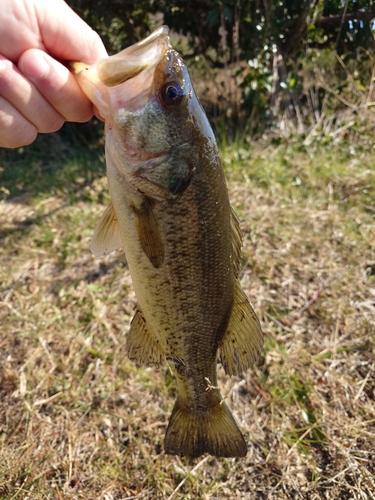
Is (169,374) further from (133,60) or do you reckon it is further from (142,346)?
(133,60)

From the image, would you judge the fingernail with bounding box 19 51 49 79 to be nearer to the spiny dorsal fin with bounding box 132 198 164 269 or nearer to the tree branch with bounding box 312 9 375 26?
the spiny dorsal fin with bounding box 132 198 164 269

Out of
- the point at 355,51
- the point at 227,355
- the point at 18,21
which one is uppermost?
the point at 18,21

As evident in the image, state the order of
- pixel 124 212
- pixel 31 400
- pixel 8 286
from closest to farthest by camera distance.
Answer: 1. pixel 124 212
2. pixel 31 400
3. pixel 8 286

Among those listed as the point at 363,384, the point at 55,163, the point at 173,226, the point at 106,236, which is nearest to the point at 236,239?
the point at 173,226

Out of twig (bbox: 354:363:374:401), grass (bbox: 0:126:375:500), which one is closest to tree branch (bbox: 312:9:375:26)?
grass (bbox: 0:126:375:500)

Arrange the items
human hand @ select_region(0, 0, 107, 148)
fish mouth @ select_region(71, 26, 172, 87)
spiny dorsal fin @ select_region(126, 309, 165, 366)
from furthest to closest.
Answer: spiny dorsal fin @ select_region(126, 309, 165, 366) < human hand @ select_region(0, 0, 107, 148) < fish mouth @ select_region(71, 26, 172, 87)

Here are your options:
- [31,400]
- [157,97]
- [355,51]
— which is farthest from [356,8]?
[31,400]

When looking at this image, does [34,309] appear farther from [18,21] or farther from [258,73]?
[258,73]

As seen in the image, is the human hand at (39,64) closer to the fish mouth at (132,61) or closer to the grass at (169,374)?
the fish mouth at (132,61)
